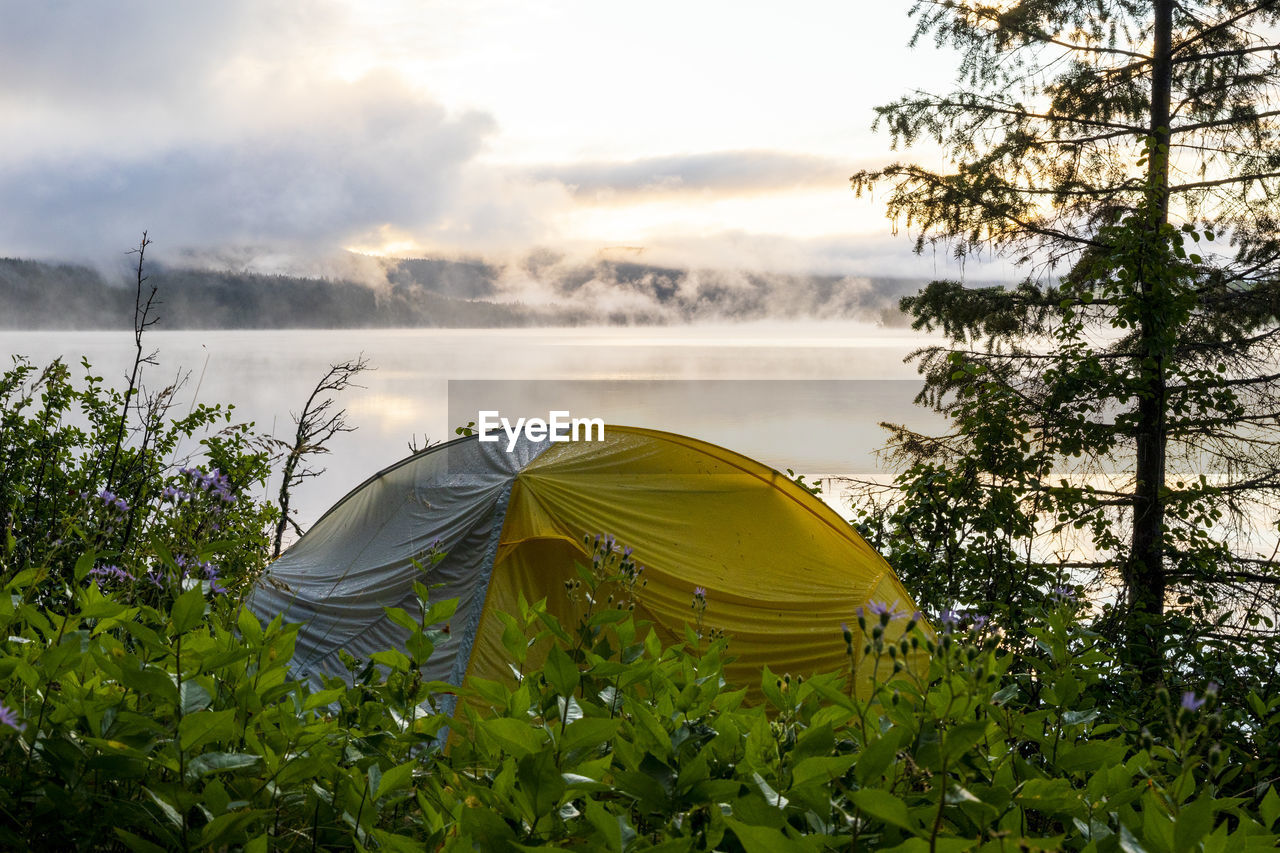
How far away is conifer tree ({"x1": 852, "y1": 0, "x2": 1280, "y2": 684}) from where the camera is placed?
598 centimetres

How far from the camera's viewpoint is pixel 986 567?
5.74m

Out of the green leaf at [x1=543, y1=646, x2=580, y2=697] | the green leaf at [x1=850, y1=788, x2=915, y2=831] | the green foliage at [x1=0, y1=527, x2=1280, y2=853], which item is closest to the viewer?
the green leaf at [x1=850, y1=788, x2=915, y2=831]

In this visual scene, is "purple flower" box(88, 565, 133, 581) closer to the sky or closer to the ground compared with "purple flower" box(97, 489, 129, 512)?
closer to the ground

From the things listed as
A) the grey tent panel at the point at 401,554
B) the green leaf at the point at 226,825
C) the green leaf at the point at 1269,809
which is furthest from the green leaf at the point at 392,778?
the grey tent panel at the point at 401,554

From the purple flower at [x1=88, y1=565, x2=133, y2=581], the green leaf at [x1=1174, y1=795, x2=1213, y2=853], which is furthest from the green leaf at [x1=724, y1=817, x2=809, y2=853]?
the purple flower at [x1=88, y1=565, x2=133, y2=581]

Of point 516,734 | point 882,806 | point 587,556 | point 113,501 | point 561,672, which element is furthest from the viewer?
point 587,556

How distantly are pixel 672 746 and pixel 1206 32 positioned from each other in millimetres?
9202

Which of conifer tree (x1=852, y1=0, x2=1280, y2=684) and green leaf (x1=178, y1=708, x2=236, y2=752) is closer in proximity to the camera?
green leaf (x1=178, y1=708, x2=236, y2=752)

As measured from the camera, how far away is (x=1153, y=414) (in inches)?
256

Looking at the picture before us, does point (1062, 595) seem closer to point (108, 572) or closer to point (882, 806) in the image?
point (882, 806)

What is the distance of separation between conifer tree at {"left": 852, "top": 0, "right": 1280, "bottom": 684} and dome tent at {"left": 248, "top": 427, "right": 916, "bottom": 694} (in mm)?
1314

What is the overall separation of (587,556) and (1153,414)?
445 centimetres

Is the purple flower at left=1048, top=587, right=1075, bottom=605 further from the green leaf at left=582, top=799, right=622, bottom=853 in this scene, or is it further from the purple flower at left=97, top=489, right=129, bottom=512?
the purple flower at left=97, top=489, right=129, bottom=512

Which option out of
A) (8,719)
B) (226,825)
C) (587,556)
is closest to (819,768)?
(226,825)
